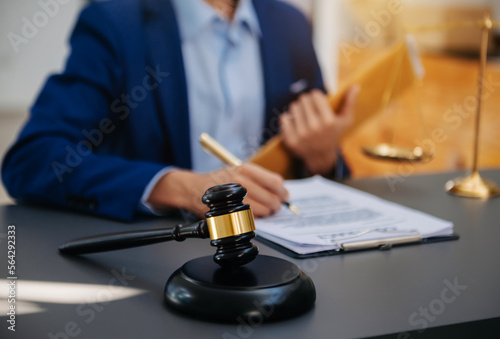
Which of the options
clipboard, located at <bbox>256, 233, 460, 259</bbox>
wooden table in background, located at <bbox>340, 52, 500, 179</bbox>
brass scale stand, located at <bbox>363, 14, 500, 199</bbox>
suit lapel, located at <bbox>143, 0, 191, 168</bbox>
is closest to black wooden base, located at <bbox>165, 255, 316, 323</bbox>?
clipboard, located at <bbox>256, 233, 460, 259</bbox>

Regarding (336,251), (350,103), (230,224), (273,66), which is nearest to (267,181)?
(336,251)

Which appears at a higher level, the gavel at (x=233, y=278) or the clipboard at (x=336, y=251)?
the gavel at (x=233, y=278)

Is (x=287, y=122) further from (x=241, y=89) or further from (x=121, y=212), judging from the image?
(x=121, y=212)

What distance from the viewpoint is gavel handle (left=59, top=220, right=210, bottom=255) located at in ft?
2.36

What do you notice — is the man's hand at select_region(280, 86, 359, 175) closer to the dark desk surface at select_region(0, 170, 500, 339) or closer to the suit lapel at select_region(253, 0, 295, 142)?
the suit lapel at select_region(253, 0, 295, 142)

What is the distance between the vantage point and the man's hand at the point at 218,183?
96cm

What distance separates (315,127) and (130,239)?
663 mm

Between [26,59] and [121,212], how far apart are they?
3.00m

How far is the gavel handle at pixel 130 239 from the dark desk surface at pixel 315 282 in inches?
0.7

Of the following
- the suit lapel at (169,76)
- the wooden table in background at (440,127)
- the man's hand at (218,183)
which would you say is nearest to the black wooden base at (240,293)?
the man's hand at (218,183)

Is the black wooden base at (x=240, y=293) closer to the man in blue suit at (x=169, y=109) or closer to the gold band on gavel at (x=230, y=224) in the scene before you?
the gold band on gavel at (x=230, y=224)

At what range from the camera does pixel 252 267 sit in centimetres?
68

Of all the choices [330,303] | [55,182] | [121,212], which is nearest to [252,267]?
[330,303]

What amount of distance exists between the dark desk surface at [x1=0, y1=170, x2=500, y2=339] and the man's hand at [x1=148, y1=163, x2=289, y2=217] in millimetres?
44
